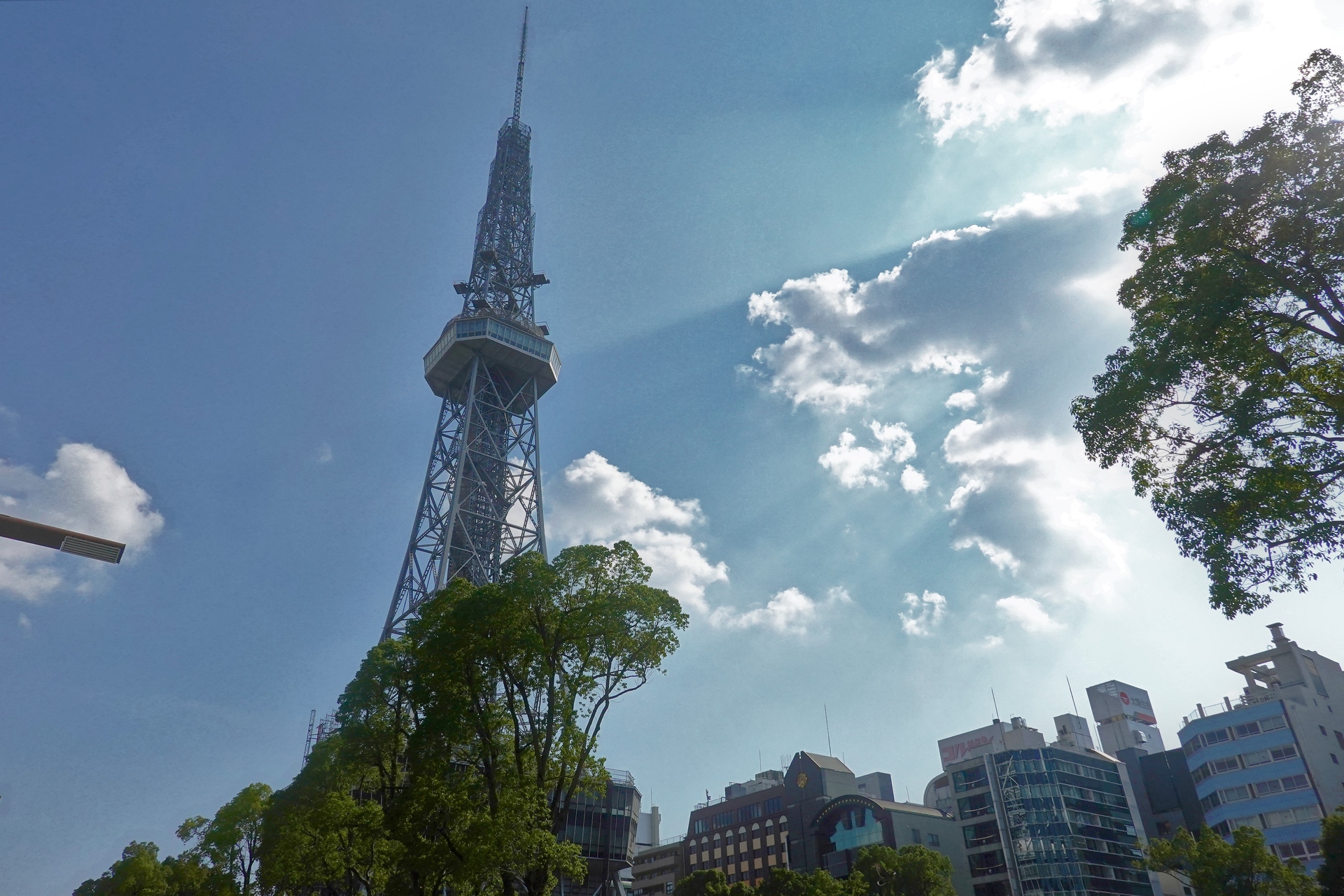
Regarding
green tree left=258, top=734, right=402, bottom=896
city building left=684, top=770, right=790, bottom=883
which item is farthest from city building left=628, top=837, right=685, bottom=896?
green tree left=258, top=734, right=402, bottom=896

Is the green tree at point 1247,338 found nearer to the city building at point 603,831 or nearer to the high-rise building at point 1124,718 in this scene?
the city building at point 603,831

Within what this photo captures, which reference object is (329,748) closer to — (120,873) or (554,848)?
(554,848)

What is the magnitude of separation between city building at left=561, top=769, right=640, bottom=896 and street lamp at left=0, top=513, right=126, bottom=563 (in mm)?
66987

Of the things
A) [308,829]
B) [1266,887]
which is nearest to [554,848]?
[308,829]

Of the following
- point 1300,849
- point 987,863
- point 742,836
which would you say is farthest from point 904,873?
point 742,836

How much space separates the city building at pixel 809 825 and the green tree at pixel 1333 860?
40.6 m

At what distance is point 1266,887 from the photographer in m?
39.2

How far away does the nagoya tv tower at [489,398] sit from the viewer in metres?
80.4

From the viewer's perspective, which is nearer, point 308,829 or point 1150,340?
point 1150,340

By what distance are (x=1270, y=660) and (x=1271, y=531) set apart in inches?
2583

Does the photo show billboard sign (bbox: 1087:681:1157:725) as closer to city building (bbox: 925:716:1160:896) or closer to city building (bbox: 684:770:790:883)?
city building (bbox: 925:716:1160:896)

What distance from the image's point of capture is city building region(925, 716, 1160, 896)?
240 feet

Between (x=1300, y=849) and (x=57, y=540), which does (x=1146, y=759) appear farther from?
(x=57, y=540)

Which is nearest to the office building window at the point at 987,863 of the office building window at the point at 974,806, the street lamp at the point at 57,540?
the office building window at the point at 974,806
